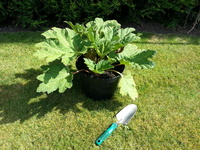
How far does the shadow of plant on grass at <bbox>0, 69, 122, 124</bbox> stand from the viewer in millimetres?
2506

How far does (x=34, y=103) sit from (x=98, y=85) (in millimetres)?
876

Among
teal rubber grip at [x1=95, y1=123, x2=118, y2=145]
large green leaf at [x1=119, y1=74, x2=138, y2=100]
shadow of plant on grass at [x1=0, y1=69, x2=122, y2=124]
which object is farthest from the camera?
shadow of plant on grass at [x1=0, y1=69, x2=122, y2=124]

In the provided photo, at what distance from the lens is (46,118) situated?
2461 mm

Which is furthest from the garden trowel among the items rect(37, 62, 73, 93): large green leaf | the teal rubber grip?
rect(37, 62, 73, 93): large green leaf

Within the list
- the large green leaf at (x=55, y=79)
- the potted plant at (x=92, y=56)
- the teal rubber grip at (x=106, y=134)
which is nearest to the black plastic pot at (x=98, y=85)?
the potted plant at (x=92, y=56)

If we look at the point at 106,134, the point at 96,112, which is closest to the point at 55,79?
the point at 96,112

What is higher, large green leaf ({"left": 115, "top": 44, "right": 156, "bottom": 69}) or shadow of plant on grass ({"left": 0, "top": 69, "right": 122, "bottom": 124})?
large green leaf ({"left": 115, "top": 44, "right": 156, "bottom": 69})

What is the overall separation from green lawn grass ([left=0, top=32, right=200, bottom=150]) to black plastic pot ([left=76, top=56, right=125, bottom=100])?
0.34 ft

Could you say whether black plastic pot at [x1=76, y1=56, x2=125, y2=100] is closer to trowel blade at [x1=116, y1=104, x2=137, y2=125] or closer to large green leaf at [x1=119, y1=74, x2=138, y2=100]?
large green leaf at [x1=119, y1=74, x2=138, y2=100]

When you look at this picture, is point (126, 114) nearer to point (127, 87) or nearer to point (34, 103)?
point (127, 87)

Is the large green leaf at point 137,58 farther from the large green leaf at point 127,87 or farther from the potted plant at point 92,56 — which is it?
the large green leaf at point 127,87

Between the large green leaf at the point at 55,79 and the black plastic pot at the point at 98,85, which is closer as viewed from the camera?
the large green leaf at the point at 55,79

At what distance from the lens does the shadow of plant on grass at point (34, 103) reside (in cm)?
251

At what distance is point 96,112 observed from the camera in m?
2.54
